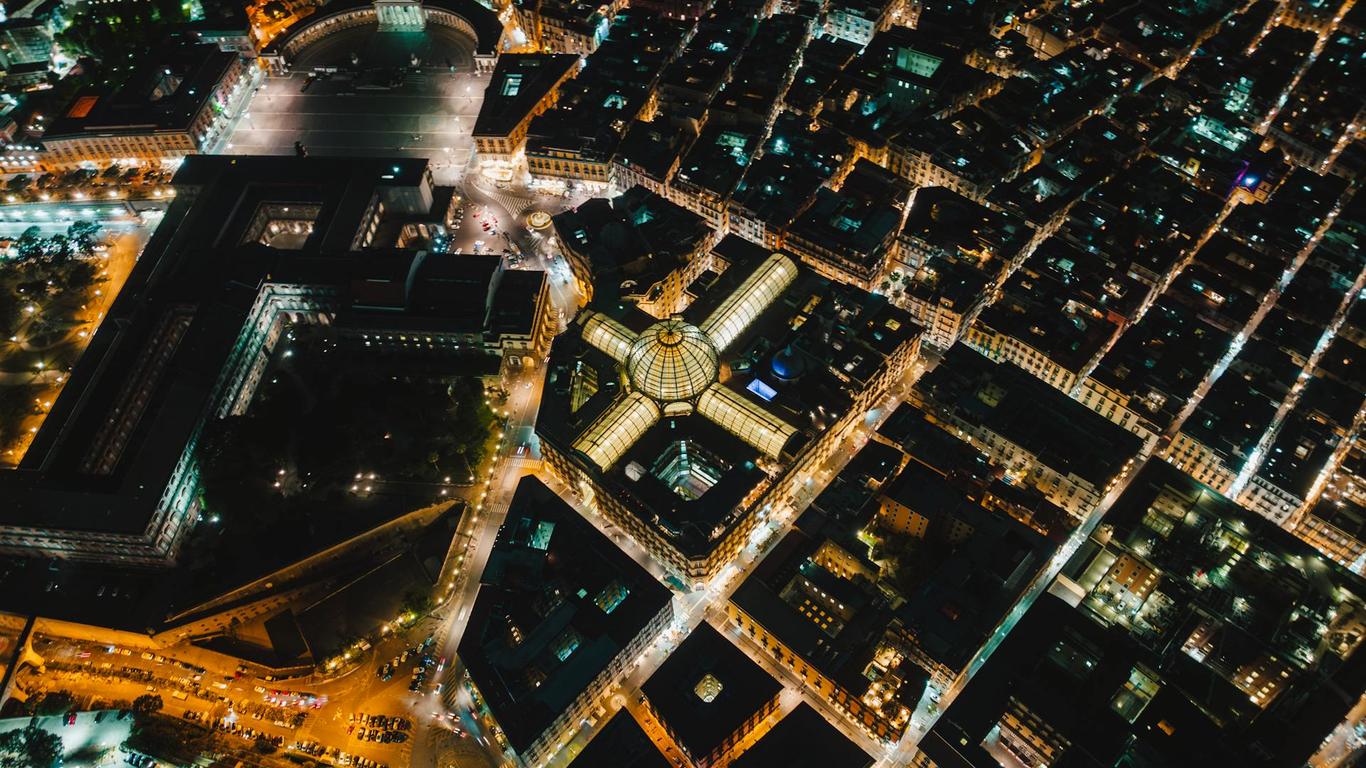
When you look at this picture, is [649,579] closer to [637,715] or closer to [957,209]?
[637,715]

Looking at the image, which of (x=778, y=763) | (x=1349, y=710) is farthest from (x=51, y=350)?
(x=1349, y=710)

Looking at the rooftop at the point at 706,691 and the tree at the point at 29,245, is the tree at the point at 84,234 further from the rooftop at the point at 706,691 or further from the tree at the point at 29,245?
the rooftop at the point at 706,691

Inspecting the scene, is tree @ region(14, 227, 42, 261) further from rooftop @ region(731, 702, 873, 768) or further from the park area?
rooftop @ region(731, 702, 873, 768)

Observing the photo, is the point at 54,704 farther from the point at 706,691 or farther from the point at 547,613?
the point at 706,691

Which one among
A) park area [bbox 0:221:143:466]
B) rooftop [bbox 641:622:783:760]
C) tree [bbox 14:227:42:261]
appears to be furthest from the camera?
A: tree [bbox 14:227:42:261]

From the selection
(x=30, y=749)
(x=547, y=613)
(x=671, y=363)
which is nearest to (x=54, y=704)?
(x=30, y=749)

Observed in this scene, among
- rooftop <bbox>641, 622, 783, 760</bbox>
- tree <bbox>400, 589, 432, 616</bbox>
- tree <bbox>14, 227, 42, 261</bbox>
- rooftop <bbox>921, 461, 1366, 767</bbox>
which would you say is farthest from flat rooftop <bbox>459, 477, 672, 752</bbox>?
tree <bbox>14, 227, 42, 261</bbox>
